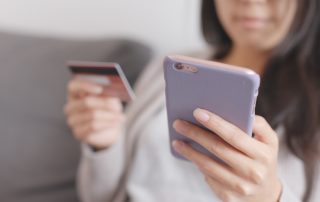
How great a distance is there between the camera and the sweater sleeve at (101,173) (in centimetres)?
79

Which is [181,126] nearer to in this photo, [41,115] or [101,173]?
[101,173]

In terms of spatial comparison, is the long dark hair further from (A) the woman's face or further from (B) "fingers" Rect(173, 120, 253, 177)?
(B) "fingers" Rect(173, 120, 253, 177)

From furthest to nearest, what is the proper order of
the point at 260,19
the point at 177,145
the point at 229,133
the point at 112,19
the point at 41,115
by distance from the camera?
1. the point at 112,19
2. the point at 41,115
3. the point at 260,19
4. the point at 177,145
5. the point at 229,133

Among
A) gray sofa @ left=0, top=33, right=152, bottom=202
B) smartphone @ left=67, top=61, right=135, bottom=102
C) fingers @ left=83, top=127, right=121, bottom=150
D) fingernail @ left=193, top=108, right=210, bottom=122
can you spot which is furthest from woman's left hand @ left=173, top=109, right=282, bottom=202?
gray sofa @ left=0, top=33, right=152, bottom=202

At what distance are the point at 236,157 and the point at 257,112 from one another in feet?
0.78

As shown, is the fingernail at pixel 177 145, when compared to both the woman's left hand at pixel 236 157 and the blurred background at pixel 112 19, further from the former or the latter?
the blurred background at pixel 112 19

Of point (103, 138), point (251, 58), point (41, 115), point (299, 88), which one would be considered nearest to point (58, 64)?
point (41, 115)

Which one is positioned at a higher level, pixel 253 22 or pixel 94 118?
pixel 253 22

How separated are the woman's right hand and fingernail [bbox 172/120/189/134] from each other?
21cm

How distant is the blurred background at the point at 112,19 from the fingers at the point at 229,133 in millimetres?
526

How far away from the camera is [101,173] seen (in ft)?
2.64

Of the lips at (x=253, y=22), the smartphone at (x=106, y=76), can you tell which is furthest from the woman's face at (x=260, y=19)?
the smartphone at (x=106, y=76)

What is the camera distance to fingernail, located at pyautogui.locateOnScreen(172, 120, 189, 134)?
526 mm

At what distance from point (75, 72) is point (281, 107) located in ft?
1.16
